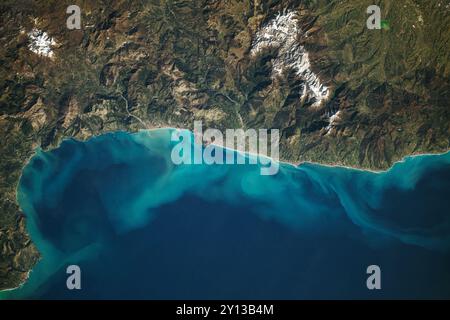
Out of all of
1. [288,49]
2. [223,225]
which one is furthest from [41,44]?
[223,225]

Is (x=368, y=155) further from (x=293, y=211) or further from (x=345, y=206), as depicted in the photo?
(x=293, y=211)

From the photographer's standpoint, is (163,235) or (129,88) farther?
(129,88)

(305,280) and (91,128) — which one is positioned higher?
(91,128)

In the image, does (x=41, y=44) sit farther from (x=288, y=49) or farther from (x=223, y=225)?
(x=223, y=225)

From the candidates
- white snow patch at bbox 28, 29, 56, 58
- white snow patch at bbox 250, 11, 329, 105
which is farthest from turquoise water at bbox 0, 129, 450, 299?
white snow patch at bbox 28, 29, 56, 58

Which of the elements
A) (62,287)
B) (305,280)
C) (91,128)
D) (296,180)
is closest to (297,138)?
(296,180)

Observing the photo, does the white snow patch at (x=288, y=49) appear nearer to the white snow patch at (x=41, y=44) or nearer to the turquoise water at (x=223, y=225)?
the turquoise water at (x=223, y=225)
